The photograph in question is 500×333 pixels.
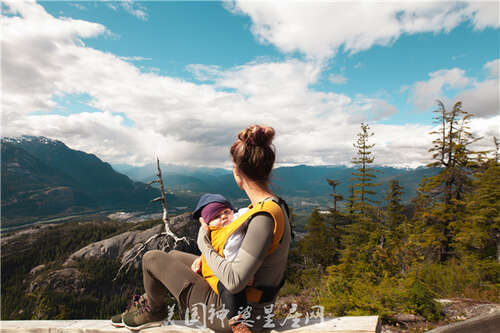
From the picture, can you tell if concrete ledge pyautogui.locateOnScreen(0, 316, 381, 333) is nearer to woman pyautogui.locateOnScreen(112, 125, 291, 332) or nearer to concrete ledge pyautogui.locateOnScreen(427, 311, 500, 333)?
woman pyautogui.locateOnScreen(112, 125, 291, 332)

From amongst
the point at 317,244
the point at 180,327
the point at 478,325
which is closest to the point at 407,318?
the point at 478,325

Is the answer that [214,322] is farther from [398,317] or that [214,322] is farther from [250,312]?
[398,317]

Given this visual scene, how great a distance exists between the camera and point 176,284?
2332mm

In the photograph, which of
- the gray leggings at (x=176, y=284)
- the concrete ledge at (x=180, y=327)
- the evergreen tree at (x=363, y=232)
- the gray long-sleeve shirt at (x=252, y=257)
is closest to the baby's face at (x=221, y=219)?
the gray long-sleeve shirt at (x=252, y=257)

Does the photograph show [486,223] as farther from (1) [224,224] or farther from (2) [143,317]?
(2) [143,317]

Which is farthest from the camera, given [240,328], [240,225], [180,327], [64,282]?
[64,282]

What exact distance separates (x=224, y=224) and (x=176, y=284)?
842mm

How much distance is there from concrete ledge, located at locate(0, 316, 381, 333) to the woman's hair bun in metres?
1.52

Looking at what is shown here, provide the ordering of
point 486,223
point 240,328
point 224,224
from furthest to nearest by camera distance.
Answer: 1. point 486,223
2. point 224,224
3. point 240,328

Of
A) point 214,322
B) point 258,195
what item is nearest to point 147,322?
point 214,322

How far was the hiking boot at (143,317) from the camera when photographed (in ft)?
7.83

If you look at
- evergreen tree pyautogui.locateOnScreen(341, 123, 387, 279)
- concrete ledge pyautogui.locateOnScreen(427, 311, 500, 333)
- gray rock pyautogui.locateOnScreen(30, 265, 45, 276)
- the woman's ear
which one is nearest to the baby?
the woman's ear

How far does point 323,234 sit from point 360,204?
856cm

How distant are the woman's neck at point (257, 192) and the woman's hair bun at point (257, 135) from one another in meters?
0.35
